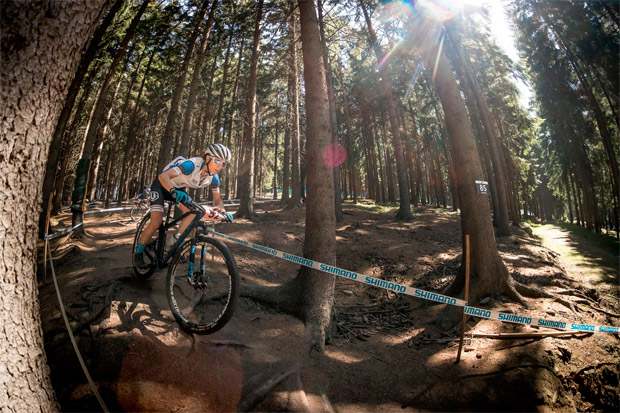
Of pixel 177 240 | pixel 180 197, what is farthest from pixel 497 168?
pixel 177 240

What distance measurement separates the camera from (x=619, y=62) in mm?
17219

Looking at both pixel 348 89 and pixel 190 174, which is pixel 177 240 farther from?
pixel 348 89

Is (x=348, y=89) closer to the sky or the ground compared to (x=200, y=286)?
closer to the sky

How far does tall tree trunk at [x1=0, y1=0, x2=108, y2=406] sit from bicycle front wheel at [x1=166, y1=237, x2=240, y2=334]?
1643 mm

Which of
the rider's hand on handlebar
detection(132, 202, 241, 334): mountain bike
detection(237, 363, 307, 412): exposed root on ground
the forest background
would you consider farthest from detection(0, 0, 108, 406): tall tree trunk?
the rider's hand on handlebar

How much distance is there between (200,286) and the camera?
4.20 m

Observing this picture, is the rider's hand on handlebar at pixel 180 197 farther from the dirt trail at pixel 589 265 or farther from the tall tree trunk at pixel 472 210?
the dirt trail at pixel 589 265

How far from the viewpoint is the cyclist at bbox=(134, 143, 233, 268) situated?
4.58 m

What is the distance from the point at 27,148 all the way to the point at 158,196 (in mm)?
2879

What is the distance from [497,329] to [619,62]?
22.8 metres

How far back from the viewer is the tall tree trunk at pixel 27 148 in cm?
197

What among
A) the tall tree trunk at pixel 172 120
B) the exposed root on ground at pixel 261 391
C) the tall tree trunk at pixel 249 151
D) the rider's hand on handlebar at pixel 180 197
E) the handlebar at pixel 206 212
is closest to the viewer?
the exposed root on ground at pixel 261 391

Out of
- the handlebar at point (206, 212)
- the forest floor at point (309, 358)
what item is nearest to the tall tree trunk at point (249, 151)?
the forest floor at point (309, 358)

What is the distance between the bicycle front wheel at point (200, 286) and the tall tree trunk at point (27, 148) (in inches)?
64.7
